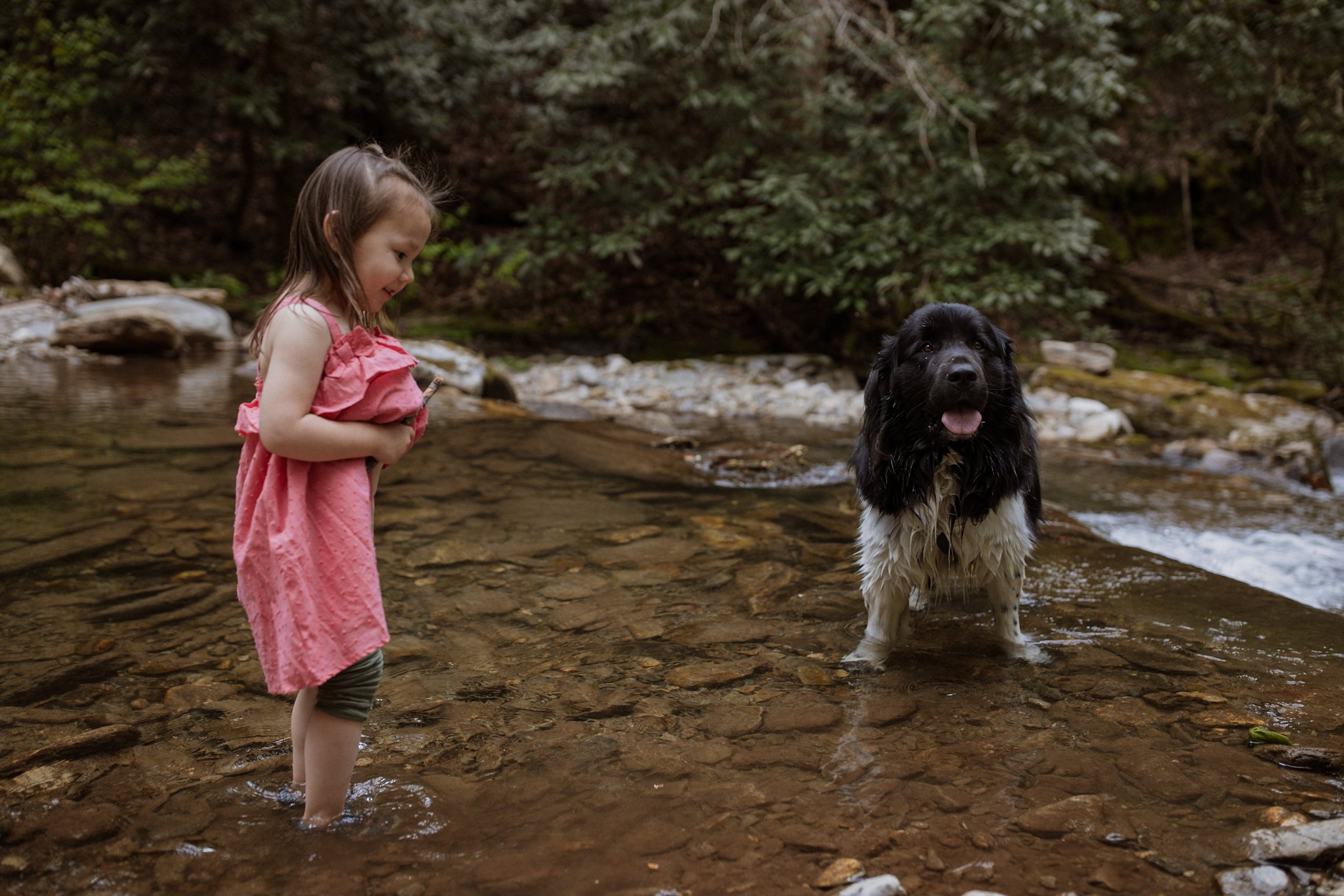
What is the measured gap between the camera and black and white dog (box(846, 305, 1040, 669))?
3.16m

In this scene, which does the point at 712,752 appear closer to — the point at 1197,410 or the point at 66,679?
the point at 66,679

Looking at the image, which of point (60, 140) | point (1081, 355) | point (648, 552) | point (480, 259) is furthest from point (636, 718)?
point (60, 140)

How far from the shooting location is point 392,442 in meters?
2.11

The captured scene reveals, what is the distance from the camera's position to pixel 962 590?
3.47 metres

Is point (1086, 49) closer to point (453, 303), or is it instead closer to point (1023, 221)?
point (1023, 221)

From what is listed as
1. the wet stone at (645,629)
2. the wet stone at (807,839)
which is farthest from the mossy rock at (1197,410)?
the wet stone at (807,839)

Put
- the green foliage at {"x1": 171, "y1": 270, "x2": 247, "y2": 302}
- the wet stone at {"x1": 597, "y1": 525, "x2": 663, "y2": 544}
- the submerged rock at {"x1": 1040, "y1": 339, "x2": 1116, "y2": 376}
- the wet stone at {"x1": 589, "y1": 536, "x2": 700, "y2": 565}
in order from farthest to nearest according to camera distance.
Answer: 1. the green foliage at {"x1": 171, "y1": 270, "x2": 247, "y2": 302}
2. the submerged rock at {"x1": 1040, "y1": 339, "x2": 1116, "y2": 376}
3. the wet stone at {"x1": 597, "y1": 525, "x2": 663, "y2": 544}
4. the wet stone at {"x1": 589, "y1": 536, "x2": 700, "y2": 565}

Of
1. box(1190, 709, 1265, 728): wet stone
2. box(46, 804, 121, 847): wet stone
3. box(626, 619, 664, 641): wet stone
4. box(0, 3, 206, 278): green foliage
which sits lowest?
box(46, 804, 121, 847): wet stone

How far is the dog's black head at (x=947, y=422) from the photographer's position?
3104mm

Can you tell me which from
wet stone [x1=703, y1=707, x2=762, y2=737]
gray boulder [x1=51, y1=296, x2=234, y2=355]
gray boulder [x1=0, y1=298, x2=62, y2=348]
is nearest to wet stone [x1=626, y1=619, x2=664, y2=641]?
wet stone [x1=703, y1=707, x2=762, y2=737]

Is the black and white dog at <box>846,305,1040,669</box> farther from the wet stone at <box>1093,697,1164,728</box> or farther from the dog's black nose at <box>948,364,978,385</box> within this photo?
the wet stone at <box>1093,697,1164,728</box>

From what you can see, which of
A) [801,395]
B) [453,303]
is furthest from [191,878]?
[453,303]

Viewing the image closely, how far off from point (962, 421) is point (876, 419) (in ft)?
1.30

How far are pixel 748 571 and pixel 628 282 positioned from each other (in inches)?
355
